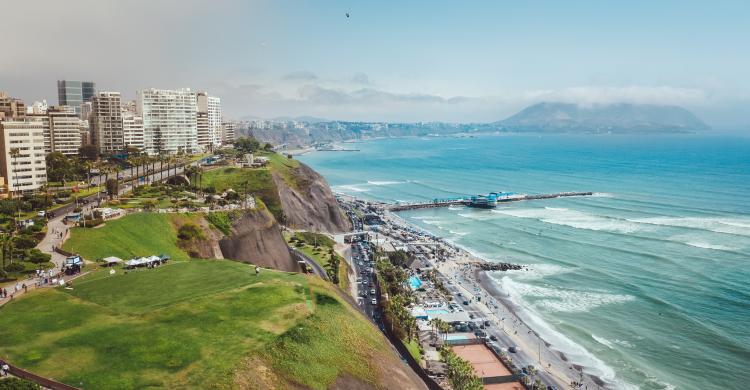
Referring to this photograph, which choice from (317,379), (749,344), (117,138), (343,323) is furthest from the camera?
(117,138)

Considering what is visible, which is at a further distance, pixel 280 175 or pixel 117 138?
pixel 117 138

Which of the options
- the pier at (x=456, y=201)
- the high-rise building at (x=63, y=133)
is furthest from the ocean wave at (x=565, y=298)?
the high-rise building at (x=63, y=133)

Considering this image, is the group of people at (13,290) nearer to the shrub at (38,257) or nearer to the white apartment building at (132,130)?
the shrub at (38,257)

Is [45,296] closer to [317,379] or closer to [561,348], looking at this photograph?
[317,379]

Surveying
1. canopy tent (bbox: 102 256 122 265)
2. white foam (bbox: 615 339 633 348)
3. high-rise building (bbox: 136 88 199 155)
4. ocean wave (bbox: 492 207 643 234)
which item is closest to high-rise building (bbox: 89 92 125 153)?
high-rise building (bbox: 136 88 199 155)

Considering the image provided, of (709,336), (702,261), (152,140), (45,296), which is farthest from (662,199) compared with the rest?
(45,296)

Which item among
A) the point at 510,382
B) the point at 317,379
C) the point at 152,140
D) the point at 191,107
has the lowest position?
the point at 510,382

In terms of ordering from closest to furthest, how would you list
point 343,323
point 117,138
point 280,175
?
point 343,323, point 280,175, point 117,138

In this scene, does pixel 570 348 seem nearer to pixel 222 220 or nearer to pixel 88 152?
pixel 222 220

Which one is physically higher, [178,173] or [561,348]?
[178,173]
